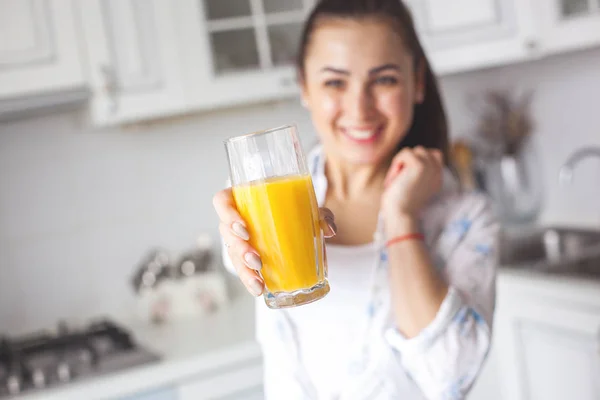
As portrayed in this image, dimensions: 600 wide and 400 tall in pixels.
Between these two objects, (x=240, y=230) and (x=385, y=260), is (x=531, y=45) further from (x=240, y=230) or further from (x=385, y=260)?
(x=240, y=230)

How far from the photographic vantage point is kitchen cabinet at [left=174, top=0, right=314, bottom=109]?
2.19m

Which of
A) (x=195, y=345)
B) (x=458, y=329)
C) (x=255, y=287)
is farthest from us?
(x=195, y=345)

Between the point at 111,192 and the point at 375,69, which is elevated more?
the point at 375,69

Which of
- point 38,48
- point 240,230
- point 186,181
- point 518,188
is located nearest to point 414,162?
point 240,230

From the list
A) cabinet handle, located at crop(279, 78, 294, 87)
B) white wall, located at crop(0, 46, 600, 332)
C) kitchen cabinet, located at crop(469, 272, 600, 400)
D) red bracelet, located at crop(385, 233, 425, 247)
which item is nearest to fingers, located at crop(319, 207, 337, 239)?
red bracelet, located at crop(385, 233, 425, 247)

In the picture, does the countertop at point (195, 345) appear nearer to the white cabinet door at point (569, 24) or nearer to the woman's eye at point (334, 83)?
the white cabinet door at point (569, 24)

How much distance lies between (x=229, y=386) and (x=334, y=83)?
103 centimetres

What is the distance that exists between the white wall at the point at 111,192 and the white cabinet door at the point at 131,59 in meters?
0.34

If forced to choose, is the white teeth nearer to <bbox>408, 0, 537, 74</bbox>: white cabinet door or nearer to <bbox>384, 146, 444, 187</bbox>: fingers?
<bbox>384, 146, 444, 187</bbox>: fingers

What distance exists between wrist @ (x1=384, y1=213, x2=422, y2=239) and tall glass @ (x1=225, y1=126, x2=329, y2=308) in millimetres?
294

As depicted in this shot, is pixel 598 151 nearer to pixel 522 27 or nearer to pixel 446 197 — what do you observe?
pixel 522 27

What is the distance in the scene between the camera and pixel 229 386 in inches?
78.2

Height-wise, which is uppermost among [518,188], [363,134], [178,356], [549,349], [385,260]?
[363,134]

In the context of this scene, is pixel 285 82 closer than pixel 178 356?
No
